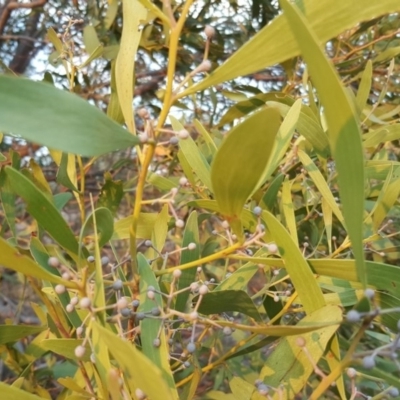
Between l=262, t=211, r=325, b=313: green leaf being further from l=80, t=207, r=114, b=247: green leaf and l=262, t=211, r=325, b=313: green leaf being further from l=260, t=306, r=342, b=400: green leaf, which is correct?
l=80, t=207, r=114, b=247: green leaf

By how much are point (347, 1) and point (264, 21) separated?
1103 millimetres

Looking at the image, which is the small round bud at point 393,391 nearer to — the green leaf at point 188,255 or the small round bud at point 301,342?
the small round bud at point 301,342

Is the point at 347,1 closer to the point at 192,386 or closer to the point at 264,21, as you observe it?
the point at 192,386

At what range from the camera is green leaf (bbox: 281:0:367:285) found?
267 mm

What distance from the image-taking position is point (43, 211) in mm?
405

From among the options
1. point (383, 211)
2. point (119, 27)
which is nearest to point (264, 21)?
point (119, 27)

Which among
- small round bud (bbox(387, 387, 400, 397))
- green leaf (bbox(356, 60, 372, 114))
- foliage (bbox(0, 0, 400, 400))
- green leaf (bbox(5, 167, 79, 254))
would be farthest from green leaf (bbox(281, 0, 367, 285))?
green leaf (bbox(356, 60, 372, 114))

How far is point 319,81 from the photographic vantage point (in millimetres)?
277

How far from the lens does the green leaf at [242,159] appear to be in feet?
0.97

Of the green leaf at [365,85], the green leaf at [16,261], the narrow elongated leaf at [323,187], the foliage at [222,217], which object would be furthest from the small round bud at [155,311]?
the green leaf at [365,85]

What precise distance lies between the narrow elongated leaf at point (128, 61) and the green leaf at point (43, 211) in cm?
9

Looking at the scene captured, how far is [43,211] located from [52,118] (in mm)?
123

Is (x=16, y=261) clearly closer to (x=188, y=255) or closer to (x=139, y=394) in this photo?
(x=139, y=394)

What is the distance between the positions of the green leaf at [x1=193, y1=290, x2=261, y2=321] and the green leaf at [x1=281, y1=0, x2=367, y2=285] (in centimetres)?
15
